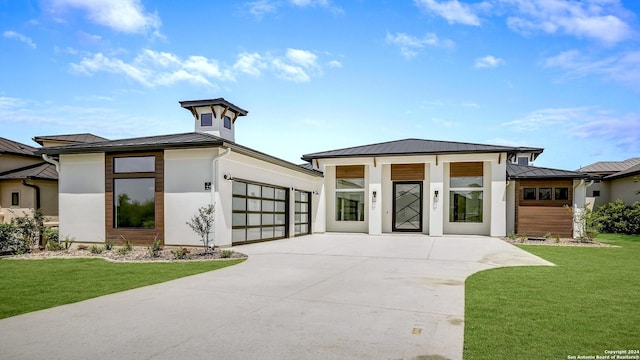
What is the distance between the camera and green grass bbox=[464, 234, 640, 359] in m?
3.88

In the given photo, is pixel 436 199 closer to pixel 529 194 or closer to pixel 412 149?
pixel 412 149

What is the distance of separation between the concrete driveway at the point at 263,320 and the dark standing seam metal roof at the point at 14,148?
1803cm

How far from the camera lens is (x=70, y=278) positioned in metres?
7.69

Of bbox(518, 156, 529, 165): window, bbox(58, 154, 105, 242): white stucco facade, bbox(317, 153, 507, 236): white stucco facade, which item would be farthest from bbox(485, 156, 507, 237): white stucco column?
bbox(58, 154, 105, 242): white stucco facade

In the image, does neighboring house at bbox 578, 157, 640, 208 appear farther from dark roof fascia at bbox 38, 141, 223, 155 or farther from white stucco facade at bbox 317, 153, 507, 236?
dark roof fascia at bbox 38, 141, 223, 155

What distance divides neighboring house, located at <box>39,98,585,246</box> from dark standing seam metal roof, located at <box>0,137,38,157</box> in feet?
29.1

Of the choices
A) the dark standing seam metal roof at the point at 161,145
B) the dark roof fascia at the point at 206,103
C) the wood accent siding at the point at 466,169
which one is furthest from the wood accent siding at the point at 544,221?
the dark roof fascia at the point at 206,103

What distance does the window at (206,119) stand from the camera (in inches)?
625

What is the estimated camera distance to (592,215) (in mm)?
16719

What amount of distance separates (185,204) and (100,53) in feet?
21.1

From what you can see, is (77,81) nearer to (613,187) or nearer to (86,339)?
(86,339)

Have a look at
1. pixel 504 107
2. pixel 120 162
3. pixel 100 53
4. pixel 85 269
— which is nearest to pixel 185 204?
pixel 120 162

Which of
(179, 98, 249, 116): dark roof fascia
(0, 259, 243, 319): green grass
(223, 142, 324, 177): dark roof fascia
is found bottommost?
(0, 259, 243, 319): green grass

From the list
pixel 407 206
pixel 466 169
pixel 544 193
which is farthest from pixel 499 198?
pixel 407 206
